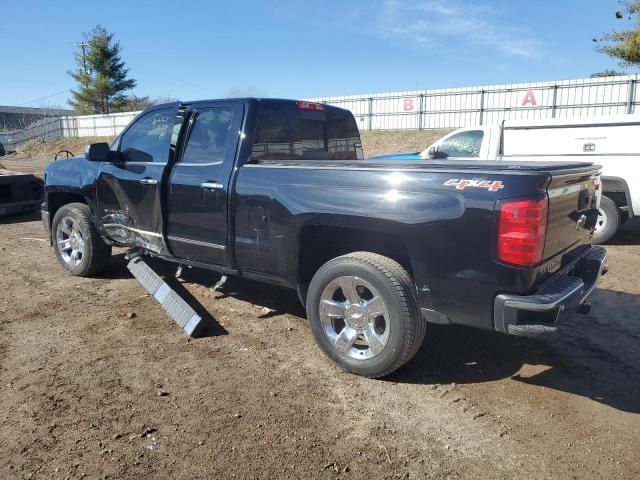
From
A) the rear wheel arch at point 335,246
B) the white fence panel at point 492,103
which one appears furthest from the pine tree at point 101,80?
the rear wheel arch at point 335,246

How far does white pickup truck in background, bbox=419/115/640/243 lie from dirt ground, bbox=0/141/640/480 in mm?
3456

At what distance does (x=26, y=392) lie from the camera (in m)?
3.30

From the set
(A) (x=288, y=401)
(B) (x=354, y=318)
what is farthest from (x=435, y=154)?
(A) (x=288, y=401)

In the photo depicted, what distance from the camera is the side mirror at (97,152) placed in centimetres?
504

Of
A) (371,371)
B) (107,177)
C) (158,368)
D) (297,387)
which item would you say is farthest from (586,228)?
(107,177)

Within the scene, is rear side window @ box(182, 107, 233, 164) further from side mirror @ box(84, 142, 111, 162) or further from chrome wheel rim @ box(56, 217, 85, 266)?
chrome wheel rim @ box(56, 217, 85, 266)

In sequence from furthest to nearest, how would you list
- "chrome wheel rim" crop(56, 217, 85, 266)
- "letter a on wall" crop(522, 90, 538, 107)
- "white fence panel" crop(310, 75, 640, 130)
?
"letter a on wall" crop(522, 90, 538, 107), "white fence panel" crop(310, 75, 640, 130), "chrome wheel rim" crop(56, 217, 85, 266)

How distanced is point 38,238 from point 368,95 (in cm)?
2244

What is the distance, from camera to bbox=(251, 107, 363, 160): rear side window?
14.2 feet

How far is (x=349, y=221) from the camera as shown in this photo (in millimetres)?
3408

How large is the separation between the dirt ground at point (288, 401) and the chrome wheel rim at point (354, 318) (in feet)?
0.77

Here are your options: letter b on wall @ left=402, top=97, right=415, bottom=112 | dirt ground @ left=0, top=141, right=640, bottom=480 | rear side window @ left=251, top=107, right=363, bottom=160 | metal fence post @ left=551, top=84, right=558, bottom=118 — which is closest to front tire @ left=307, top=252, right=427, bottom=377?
dirt ground @ left=0, top=141, right=640, bottom=480

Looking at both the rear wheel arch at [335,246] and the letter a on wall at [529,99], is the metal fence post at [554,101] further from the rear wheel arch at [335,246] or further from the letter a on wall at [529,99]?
the rear wheel arch at [335,246]

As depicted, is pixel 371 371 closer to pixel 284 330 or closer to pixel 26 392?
pixel 284 330
